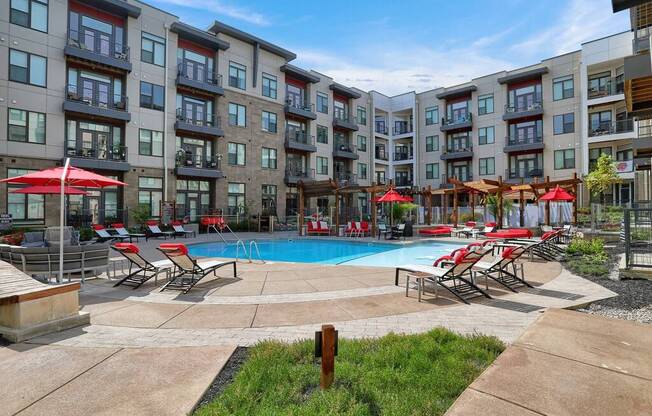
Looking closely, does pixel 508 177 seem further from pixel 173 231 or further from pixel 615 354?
pixel 615 354

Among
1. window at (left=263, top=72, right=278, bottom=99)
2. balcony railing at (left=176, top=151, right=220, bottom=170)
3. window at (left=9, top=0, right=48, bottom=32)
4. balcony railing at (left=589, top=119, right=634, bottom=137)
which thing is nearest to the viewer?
window at (left=9, top=0, right=48, bottom=32)

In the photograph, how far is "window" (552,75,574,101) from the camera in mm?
33969

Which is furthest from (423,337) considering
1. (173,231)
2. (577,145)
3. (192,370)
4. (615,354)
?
(577,145)

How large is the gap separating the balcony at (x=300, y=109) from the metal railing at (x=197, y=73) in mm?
7175

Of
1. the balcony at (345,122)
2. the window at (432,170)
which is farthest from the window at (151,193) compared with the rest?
the window at (432,170)

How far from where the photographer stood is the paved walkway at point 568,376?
2.98 metres

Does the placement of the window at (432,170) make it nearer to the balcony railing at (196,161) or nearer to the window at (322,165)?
the window at (322,165)

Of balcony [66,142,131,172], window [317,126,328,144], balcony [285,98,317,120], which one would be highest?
balcony [285,98,317,120]

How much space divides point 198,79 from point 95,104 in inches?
316

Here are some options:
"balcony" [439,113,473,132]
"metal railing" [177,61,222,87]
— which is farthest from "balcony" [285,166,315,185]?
"balcony" [439,113,473,132]

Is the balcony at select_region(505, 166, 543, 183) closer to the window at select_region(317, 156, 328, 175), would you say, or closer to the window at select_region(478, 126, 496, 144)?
the window at select_region(478, 126, 496, 144)

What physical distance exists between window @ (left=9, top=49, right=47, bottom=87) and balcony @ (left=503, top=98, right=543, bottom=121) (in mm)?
38496

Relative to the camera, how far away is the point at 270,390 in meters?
3.44

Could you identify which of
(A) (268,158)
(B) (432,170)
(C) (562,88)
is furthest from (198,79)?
(C) (562,88)
